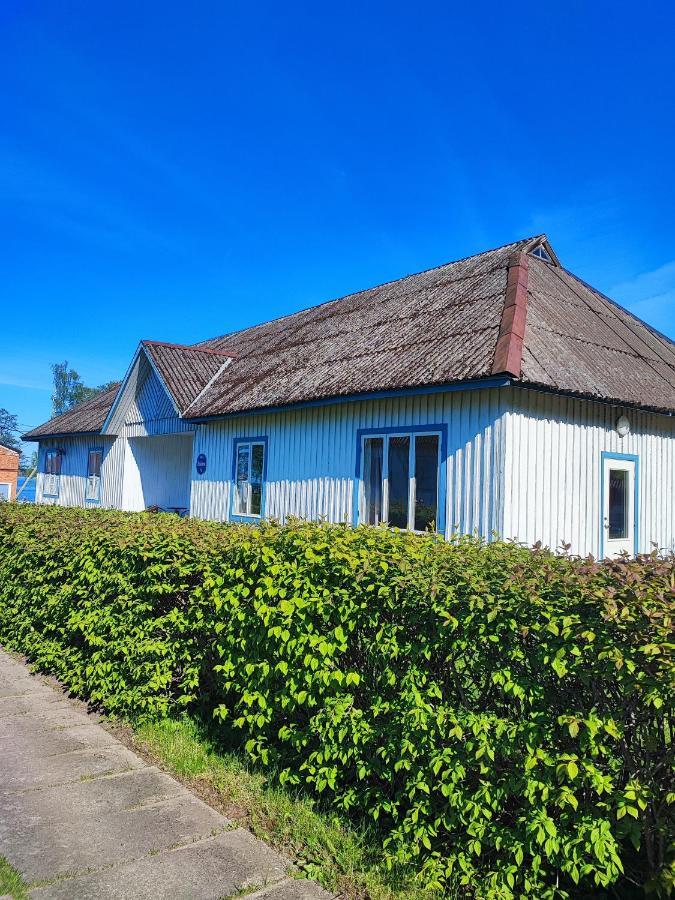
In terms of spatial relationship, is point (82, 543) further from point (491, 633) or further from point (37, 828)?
point (491, 633)

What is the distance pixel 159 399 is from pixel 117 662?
1338cm

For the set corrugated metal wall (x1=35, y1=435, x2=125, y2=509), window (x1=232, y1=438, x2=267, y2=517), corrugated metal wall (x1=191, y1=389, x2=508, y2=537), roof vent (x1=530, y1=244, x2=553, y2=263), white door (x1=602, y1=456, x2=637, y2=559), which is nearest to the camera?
corrugated metal wall (x1=191, y1=389, x2=508, y2=537)

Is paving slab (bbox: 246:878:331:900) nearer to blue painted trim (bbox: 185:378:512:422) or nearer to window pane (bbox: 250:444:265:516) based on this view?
blue painted trim (bbox: 185:378:512:422)

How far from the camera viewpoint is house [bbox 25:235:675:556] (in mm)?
9477

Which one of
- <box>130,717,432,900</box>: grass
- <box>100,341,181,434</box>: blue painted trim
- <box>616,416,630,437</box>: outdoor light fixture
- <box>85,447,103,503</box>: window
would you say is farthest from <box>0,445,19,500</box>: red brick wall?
<box>130,717,432,900</box>: grass

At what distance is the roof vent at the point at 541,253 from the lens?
14.6m

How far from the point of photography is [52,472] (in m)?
26.3

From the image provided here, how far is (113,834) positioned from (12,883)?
613 millimetres

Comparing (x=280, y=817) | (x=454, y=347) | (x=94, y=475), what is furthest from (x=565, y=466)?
(x=94, y=475)

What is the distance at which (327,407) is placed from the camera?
12516 millimetres

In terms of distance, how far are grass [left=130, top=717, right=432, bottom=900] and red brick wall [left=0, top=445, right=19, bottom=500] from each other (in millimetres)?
46458

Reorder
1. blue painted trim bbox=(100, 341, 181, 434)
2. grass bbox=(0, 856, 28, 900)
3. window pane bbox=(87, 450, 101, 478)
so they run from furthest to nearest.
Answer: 1. window pane bbox=(87, 450, 101, 478)
2. blue painted trim bbox=(100, 341, 181, 434)
3. grass bbox=(0, 856, 28, 900)

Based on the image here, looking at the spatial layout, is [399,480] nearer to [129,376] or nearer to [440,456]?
[440,456]

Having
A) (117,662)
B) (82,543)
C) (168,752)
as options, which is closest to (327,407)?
(82,543)
